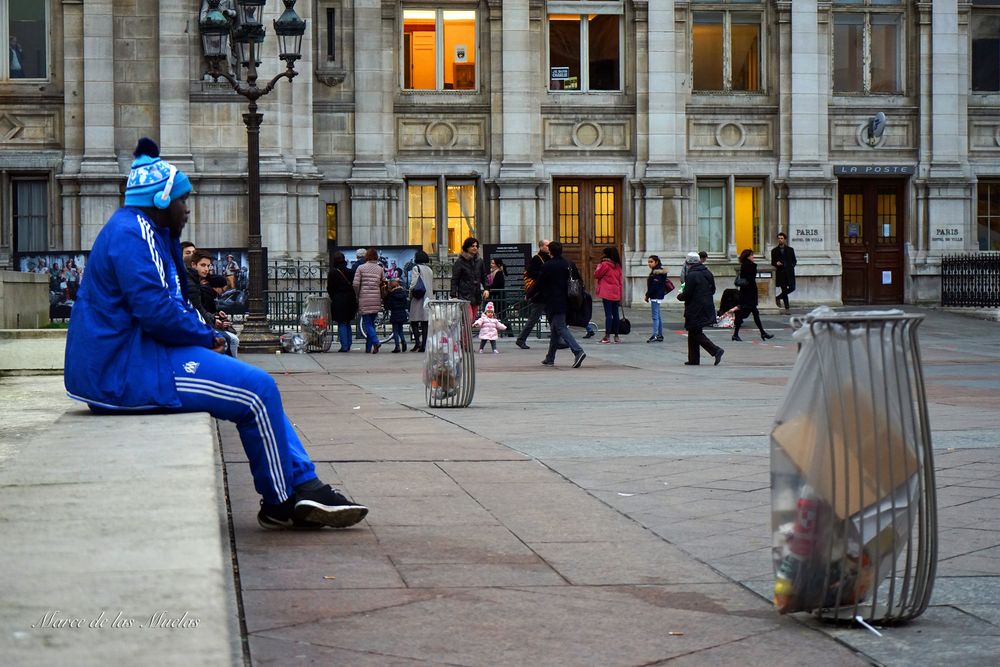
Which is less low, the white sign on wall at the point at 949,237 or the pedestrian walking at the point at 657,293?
the white sign on wall at the point at 949,237

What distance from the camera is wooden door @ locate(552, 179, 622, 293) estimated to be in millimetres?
36562

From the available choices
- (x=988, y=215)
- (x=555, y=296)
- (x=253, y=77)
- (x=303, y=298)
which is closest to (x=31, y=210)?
(x=303, y=298)

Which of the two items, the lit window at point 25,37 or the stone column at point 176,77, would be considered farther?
the lit window at point 25,37

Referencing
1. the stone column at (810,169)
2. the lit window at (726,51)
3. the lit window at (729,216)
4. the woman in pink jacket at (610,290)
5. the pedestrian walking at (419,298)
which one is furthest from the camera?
the lit window at (729,216)

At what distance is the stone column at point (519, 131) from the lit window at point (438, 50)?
0.93 m

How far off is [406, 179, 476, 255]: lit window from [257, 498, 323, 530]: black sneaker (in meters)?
28.9

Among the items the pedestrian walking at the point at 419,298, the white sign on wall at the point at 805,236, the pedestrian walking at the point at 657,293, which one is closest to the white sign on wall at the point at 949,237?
the white sign on wall at the point at 805,236

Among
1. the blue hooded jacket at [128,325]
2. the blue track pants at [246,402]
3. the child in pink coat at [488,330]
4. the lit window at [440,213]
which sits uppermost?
the lit window at [440,213]

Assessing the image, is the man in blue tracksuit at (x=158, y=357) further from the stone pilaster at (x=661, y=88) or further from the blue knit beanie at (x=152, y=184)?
the stone pilaster at (x=661, y=88)

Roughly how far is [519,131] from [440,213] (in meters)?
2.63

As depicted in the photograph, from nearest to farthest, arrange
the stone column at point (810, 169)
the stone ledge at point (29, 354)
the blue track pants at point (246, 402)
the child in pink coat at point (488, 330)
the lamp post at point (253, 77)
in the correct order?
1. the blue track pants at point (246, 402)
2. the stone ledge at point (29, 354)
3. the lamp post at point (253, 77)
4. the child in pink coat at point (488, 330)
5. the stone column at point (810, 169)

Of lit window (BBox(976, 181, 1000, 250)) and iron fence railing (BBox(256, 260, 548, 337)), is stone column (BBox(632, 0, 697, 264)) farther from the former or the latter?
lit window (BBox(976, 181, 1000, 250))

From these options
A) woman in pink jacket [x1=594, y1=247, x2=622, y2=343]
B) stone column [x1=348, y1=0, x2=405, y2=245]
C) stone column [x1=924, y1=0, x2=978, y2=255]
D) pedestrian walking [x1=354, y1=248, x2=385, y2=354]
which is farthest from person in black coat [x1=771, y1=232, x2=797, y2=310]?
pedestrian walking [x1=354, y1=248, x2=385, y2=354]

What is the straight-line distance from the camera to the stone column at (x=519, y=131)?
35.5 meters
